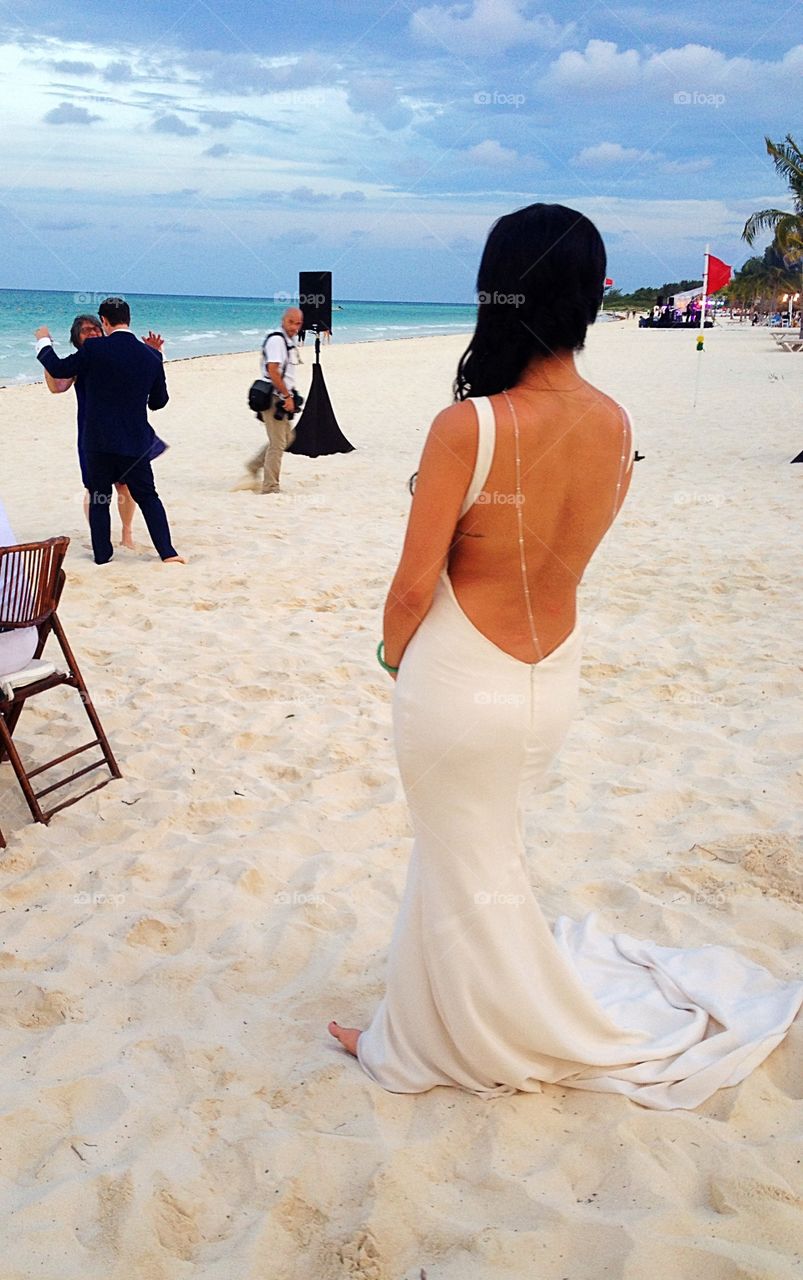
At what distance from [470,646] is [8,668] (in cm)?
230

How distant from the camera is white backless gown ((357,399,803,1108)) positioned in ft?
6.49

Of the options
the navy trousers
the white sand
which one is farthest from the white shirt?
the white sand

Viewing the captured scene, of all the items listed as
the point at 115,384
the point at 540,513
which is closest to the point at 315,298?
the point at 115,384

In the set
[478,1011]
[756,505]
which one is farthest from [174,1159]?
[756,505]

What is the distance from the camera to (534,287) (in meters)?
1.72

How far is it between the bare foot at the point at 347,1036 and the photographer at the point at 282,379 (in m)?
7.21

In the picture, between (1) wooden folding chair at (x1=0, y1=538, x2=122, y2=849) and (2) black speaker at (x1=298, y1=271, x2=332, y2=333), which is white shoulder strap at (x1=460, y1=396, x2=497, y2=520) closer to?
(1) wooden folding chair at (x1=0, y1=538, x2=122, y2=849)

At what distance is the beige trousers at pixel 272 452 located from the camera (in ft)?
29.7

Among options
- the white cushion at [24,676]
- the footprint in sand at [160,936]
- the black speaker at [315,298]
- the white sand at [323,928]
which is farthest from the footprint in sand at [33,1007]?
the black speaker at [315,298]

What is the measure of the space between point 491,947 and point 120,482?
5.50 meters

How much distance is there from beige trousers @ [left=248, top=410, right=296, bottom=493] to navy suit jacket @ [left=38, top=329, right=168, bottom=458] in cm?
217

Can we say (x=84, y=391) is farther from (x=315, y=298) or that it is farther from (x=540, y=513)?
(x=540, y=513)

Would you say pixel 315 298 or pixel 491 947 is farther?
pixel 315 298

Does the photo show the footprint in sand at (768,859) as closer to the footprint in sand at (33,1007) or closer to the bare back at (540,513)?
the bare back at (540,513)
